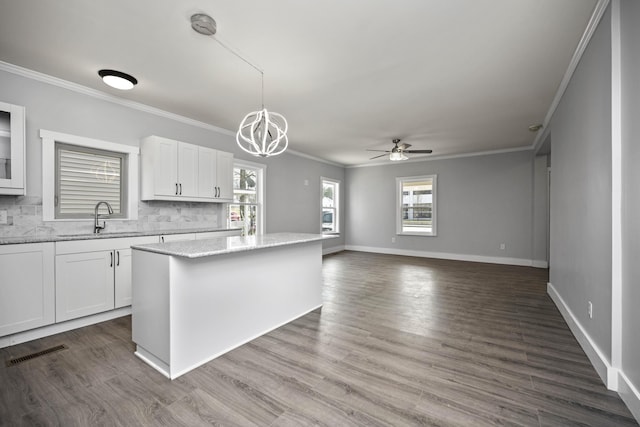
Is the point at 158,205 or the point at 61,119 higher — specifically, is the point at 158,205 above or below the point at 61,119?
below

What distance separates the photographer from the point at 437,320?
319 centimetres

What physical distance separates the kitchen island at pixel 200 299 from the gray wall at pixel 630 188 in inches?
94.9

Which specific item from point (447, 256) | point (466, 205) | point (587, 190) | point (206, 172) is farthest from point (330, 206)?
point (587, 190)

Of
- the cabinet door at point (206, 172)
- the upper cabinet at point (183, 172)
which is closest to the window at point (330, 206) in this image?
the upper cabinet at point (183, 172)

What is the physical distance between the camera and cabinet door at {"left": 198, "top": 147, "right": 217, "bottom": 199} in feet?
→ 14.1

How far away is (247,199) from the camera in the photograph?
225 inches

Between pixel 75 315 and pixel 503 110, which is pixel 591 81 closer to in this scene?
pixel 503 110

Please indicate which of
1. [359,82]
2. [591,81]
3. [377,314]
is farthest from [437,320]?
[359,82]

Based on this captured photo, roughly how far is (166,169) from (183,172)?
0.25 metres

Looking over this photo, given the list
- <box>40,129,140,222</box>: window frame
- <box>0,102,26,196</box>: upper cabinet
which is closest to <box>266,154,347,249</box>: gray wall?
<box>40,129,140,222</box>: window frame

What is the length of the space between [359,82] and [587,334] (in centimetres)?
318

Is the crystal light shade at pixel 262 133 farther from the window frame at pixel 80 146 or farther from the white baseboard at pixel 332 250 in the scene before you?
the white baseboard at pixel 332 250

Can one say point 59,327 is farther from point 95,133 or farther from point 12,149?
point 95,133

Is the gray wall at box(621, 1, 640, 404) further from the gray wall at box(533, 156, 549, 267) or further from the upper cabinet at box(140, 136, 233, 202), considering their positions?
the gray wall at box(533, 156, 549, 267)
